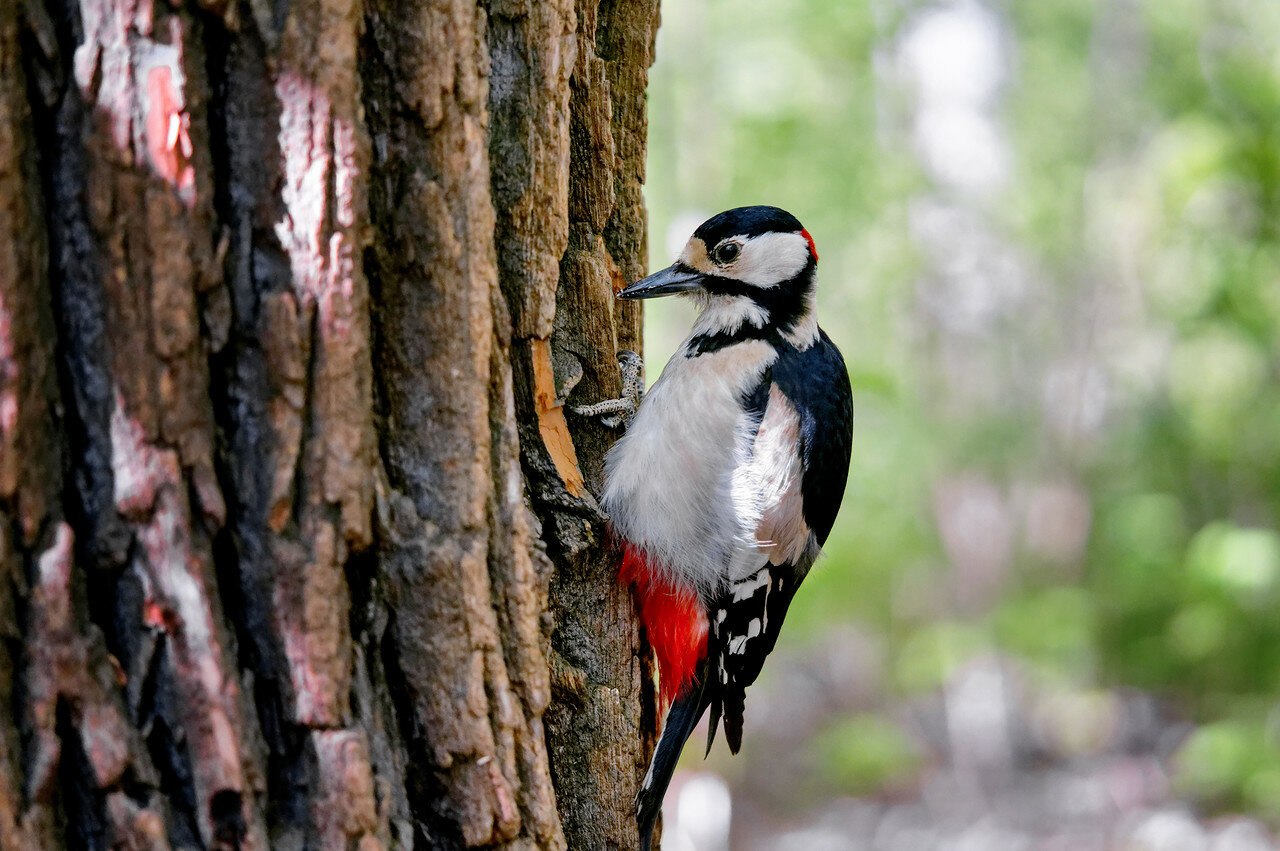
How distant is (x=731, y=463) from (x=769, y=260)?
57 cm

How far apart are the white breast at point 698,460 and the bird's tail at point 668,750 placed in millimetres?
245

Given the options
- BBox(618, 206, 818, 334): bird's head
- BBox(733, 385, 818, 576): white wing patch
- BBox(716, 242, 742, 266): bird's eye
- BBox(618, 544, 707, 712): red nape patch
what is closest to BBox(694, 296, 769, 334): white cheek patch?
BBox(618, 206, 818, 334): bird's head

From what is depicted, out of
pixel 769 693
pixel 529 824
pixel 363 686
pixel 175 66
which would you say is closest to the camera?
pixel 175 66

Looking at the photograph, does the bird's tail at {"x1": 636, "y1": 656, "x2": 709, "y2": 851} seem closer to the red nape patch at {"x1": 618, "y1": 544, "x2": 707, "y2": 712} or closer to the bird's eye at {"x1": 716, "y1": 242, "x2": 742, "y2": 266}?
the red nape patch at {"x1": 618, "y1": 544, "x2": 707, "y2": 712}

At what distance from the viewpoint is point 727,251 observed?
2.79 meters

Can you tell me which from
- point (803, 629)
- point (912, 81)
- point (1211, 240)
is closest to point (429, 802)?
point (803, 629)

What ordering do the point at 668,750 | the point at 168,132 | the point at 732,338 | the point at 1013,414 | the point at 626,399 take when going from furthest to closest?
the point at 1013,414
the point at 732,338
the point at 626,399
the point at 668,750
the point at 168,132

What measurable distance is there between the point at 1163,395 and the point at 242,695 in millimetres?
7312

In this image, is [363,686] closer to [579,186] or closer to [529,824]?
[529,824]

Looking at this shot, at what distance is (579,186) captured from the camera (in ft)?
6.57

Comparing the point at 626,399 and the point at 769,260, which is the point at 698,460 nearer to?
the point at 626,399

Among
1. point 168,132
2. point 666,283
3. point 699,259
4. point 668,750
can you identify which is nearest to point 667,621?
point 668,750

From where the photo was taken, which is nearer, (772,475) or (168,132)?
(168,132)

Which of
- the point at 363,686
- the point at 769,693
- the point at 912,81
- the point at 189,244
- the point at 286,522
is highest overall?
the point at 912,81
